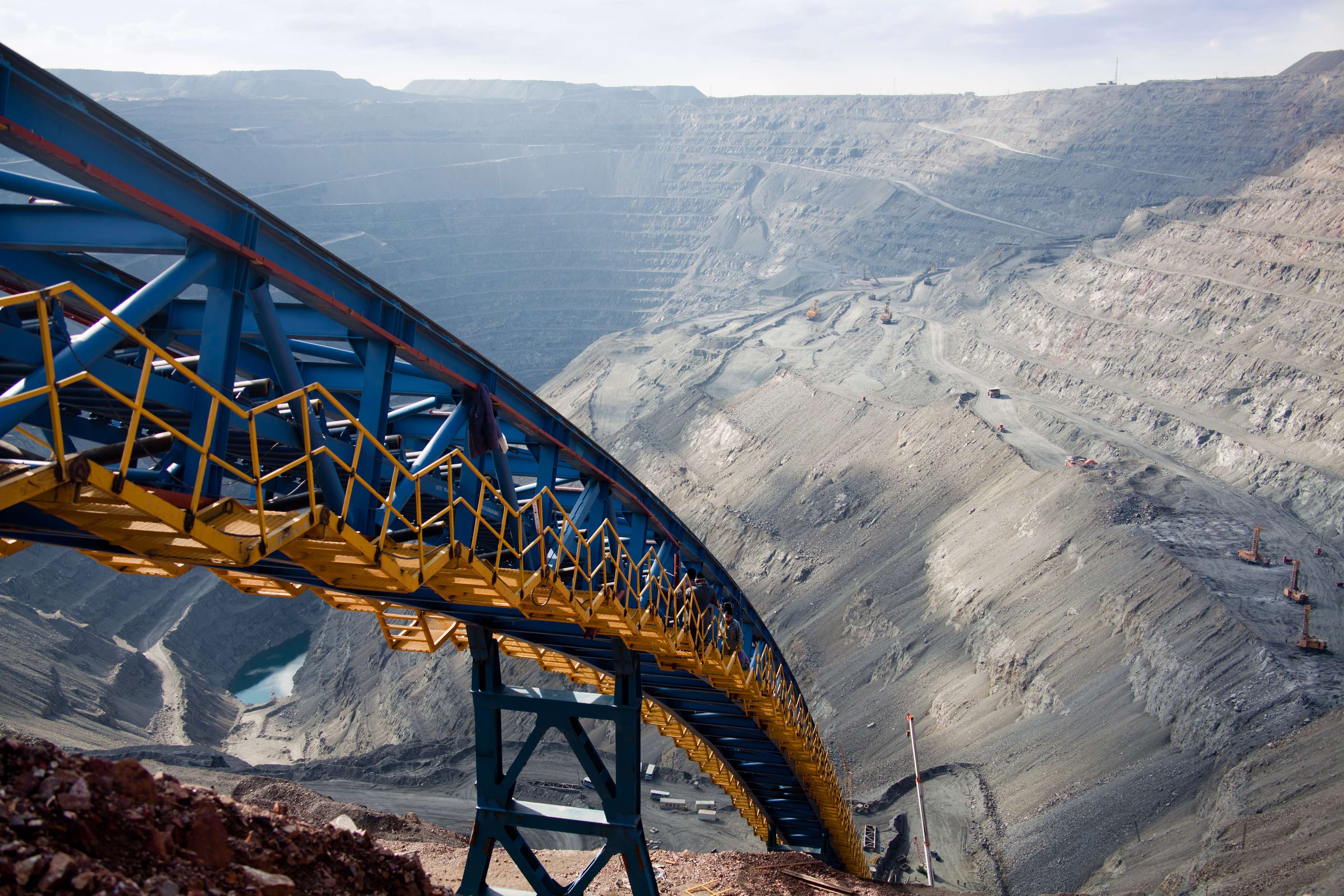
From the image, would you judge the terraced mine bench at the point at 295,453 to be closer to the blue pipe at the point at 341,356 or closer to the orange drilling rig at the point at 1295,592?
the blue pipe at the point at 341,356

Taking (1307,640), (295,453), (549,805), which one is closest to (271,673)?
(549,805)

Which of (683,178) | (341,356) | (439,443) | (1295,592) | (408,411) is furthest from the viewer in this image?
(683,178)

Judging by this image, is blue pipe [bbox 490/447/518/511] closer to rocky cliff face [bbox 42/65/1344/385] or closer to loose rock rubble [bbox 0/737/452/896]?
loose rock rubble [bbox 0/737/452/896]

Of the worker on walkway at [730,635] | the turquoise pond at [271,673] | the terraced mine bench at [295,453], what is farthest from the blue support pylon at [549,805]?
the turquoise pond at [271,673]

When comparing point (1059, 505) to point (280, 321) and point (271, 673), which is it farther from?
point (271, 673)

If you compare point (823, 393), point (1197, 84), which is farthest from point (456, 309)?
point (1197, 84)

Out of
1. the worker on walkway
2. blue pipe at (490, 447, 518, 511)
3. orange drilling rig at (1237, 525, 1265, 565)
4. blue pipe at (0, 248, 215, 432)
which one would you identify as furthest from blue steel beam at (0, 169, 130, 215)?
orange drilling rig at (1237, 525, 1265, 565)
